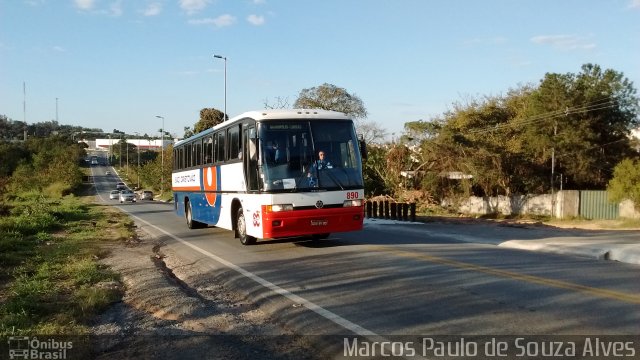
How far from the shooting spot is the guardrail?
2658 cm

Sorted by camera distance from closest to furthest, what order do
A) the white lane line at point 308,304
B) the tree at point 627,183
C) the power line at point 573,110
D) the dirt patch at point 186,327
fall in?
the dirt patch at point 186,327 → the white lane line at point 308,304 → the tree at point 627,183 → the power line at point 573,110

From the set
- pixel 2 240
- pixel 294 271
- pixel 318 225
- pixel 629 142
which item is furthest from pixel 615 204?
pixel 2 240

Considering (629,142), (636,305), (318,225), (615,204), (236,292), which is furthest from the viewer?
(629,142)

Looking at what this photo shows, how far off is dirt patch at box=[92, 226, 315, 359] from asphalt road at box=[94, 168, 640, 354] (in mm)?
392

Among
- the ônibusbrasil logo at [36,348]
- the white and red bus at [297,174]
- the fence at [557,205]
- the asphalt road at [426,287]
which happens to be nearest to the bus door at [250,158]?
the white and red bus at [297,174]

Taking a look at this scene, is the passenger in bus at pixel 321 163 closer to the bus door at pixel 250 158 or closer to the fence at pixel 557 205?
the bus door at pixel 250 158

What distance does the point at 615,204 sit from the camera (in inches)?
1304

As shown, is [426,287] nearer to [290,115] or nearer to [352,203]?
[352,203]

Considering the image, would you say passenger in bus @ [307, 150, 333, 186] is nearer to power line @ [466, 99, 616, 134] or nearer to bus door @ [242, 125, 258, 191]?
bus door @ [242, 125, 258, 191]

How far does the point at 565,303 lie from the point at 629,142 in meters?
37.6

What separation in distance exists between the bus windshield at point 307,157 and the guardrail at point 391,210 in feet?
43.4

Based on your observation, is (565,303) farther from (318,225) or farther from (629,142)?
(629,142)

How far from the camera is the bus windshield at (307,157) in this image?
1296 centimetres

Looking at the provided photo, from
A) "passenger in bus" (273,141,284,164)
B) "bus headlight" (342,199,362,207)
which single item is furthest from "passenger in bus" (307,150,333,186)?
"bus headlight" (342,199,362,207)
